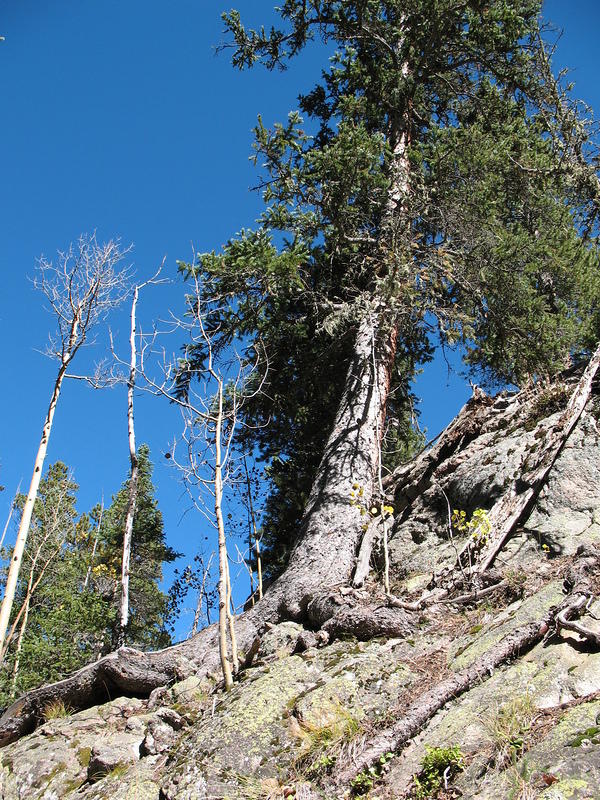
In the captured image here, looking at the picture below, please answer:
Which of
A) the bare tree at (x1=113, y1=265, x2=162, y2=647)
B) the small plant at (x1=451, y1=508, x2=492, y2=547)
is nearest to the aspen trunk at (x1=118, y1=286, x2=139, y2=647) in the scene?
the bare tree at (x1=113, y1=265, x2=162, y2=647)

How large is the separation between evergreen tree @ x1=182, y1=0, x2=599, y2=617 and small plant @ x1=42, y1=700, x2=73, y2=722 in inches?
107

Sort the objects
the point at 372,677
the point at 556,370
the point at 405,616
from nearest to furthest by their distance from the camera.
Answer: the point at 372,677 → the point at 405,616 → the point at 556,370

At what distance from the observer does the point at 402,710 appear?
4117mm

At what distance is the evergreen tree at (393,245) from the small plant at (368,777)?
2995mm

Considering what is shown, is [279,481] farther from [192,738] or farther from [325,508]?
[192,738]

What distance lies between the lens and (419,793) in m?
3.24

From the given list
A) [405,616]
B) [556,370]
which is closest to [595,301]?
[556,370]

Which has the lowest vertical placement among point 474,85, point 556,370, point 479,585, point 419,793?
point 419,793

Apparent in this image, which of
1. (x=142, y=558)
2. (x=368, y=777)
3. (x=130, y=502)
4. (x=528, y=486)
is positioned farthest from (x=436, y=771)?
(x=142, y=558)

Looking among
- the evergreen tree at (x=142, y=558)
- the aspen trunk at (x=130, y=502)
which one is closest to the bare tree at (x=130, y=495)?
the aspen trunk at (x=130, y=502)

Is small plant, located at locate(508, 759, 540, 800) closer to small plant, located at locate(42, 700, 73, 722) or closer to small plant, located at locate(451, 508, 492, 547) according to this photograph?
small plant, located at locate(451, 508, 492, 547)

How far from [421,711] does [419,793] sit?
0.63 m

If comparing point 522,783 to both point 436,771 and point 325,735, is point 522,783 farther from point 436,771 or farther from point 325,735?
point 325,735

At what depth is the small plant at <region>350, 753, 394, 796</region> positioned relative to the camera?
351cm
